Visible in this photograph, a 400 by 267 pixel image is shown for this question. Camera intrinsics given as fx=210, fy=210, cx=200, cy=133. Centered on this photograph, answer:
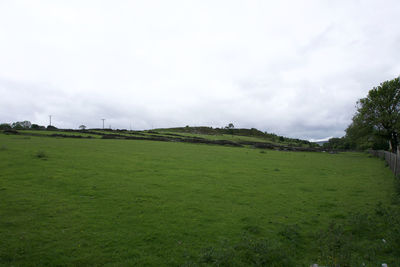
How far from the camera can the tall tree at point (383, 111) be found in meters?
42.8

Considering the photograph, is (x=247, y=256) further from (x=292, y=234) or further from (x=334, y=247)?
(x=334, y=247)

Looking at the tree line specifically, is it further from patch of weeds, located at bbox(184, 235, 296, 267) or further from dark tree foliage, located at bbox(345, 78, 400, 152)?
patch of weeds, located at bbox(184, 235, 296, 267)

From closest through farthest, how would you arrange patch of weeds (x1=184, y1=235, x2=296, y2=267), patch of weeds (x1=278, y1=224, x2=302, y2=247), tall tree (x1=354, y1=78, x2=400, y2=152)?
patch of weeds (x1=184, y1=235, x2=296, y2=267)
patch of weeds (x1=278, y1=224, x2=302, y2=247)
tall tree (x1=354, y1=78, x2=400, y2=152)

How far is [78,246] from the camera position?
6375mm

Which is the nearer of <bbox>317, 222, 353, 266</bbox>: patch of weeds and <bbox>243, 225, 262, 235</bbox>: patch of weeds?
<bbox>317, 222, 353, 266</bbox>: patch of weeds

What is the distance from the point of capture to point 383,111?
4362 cm

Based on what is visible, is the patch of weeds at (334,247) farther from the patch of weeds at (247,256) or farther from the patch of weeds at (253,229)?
the patch of weeds at (253,229)

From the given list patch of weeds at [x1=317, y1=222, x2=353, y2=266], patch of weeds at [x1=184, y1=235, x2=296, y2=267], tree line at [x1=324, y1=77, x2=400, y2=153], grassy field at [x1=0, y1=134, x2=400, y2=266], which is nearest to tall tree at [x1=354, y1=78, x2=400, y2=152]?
tree line at [x1=324, y1=77, x2=400, y2=153]

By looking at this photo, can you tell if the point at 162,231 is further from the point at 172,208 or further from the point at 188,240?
the point at 172,208

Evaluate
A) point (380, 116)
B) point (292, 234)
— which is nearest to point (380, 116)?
point (380, 116)

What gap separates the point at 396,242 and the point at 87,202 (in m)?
12.0

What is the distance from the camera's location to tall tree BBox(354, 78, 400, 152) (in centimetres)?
4281

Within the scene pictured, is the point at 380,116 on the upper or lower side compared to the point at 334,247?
upper

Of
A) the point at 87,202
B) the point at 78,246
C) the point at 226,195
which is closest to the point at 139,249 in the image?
the point at 78,246
